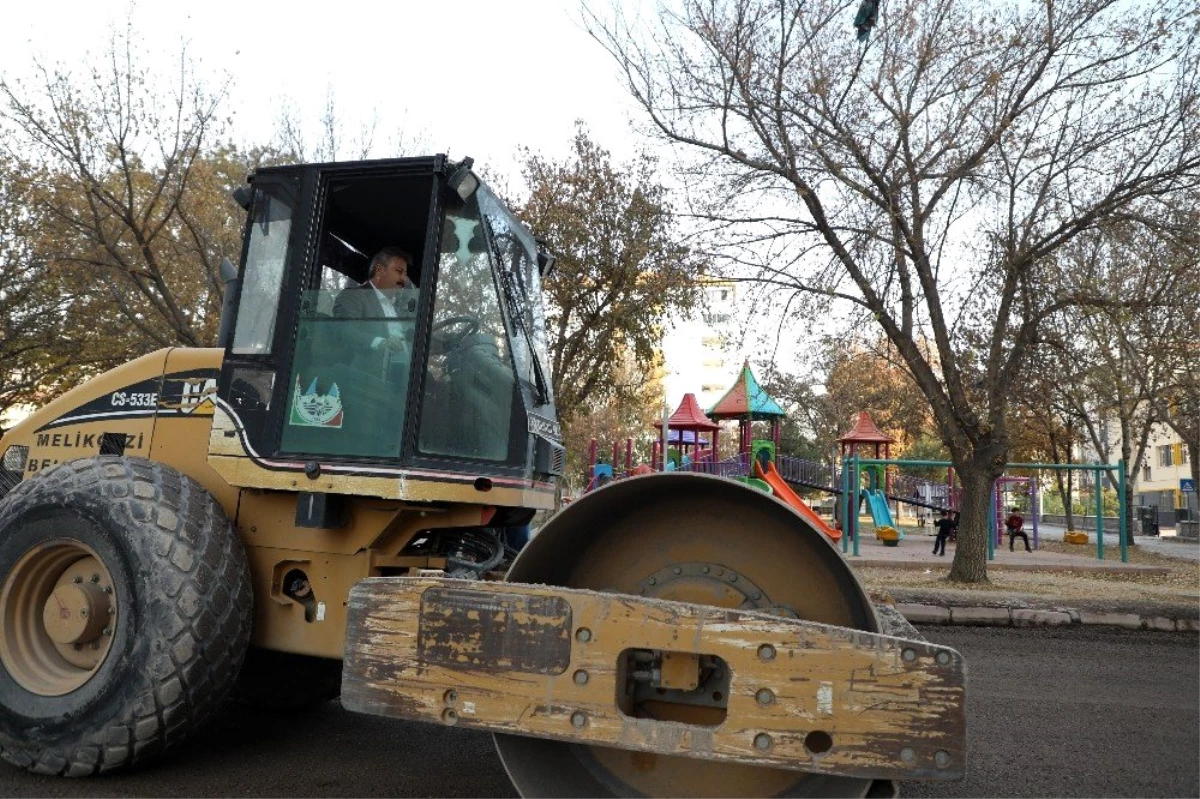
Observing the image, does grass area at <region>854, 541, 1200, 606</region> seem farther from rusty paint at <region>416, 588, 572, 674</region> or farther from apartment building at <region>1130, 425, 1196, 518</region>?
apartment building at <region>1130, 425, 1196, 518</region>

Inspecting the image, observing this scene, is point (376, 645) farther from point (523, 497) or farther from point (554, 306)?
point (554, 306)

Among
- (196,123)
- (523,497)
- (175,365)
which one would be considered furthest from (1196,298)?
(196,123)

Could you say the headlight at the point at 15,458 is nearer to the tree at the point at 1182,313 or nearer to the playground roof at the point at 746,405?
the tree at the point at 1182,313

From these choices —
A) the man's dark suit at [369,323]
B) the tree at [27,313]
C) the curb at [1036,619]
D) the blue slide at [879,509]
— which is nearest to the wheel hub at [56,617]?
the man's dark suit at [369,323]

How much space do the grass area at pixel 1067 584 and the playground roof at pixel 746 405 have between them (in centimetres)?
1214

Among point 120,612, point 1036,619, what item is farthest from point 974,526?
point 120,612

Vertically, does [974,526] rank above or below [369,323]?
below

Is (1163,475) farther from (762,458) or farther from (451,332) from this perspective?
(451,332)

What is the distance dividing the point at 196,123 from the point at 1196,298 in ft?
54.8

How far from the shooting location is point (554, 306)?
1992 centimetres

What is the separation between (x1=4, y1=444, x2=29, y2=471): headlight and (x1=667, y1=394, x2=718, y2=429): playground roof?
26.4 meters

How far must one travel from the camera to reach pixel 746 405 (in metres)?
28.0

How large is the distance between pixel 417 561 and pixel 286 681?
58.1 inches

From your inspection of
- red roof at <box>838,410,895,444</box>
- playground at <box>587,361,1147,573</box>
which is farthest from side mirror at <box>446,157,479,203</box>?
Result: red roof at <box>838,410,895,444</box>
